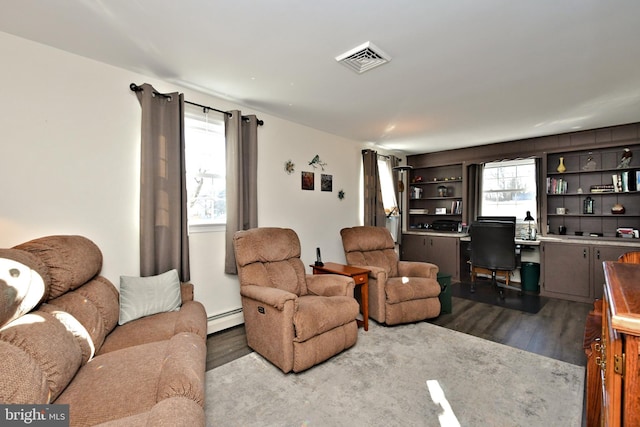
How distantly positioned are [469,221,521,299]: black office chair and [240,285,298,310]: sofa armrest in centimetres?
319

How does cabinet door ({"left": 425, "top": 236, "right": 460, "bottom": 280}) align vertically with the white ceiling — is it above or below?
below

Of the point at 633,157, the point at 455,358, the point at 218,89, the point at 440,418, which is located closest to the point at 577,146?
the point at 633,157

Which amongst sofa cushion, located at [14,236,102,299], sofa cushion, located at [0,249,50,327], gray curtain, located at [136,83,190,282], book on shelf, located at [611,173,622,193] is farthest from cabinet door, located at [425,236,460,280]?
sofa cushion, located at [0,249,50,327]

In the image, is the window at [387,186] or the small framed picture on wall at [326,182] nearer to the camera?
the small framed picture on wall at [326,182]

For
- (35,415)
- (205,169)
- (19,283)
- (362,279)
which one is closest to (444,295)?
(362,279)

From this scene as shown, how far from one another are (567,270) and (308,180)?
379 centimetres

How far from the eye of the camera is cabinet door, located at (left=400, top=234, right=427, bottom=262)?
17.8 ft

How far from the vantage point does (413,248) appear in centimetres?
558

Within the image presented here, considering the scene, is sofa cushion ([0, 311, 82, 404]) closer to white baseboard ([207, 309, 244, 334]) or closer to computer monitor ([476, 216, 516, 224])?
white baseboard ([207, 309, 244, 334])

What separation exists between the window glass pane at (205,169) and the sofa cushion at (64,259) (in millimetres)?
978

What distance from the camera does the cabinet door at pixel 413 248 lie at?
214 inches

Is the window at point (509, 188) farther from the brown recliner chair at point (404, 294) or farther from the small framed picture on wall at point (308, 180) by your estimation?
the small framed picture on wall at point (308, 180)

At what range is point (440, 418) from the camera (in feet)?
5.62

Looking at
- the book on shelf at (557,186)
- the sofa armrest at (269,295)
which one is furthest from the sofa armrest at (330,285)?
the book on shelf at (557,186)
